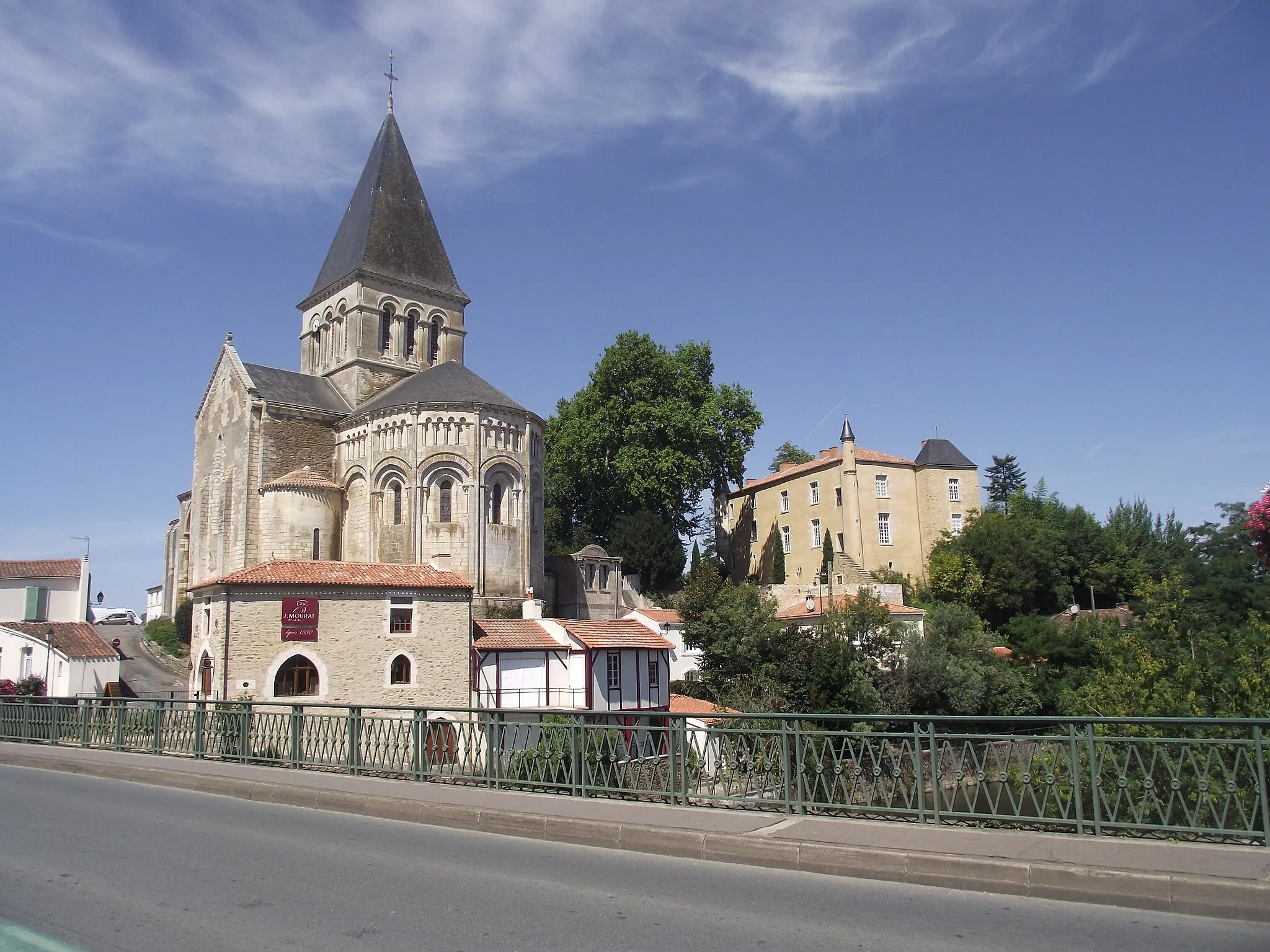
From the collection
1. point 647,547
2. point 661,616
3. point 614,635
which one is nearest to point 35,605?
point 614,635

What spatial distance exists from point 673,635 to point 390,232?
23.1m

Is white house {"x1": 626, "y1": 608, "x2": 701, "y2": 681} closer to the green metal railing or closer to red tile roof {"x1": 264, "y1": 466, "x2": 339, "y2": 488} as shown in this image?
red tile roof {"x1": 264, "y1": 466, "x2": 339, "y2": 488}

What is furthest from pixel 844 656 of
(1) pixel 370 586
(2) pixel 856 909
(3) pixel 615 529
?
(2) pixel 856 909

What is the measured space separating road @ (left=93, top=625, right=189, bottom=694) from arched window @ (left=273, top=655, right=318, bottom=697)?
36.5ft

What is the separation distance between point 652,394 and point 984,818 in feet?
141

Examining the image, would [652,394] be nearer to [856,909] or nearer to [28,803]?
[28,803]

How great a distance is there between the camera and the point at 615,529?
47.0 m

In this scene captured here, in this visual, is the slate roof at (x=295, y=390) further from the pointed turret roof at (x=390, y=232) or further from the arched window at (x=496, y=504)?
the arched window at (x=496, y=504)

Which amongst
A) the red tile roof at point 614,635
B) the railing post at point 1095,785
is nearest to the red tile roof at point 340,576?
the red tile roof at point 614,635

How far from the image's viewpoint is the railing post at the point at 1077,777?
22.0 ft

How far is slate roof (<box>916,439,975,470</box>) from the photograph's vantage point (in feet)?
159

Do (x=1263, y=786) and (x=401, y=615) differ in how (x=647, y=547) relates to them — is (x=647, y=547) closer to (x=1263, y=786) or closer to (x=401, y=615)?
(x=401, y=615)

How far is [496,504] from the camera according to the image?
35938 mm

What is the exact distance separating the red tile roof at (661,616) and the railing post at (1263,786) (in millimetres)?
29806
